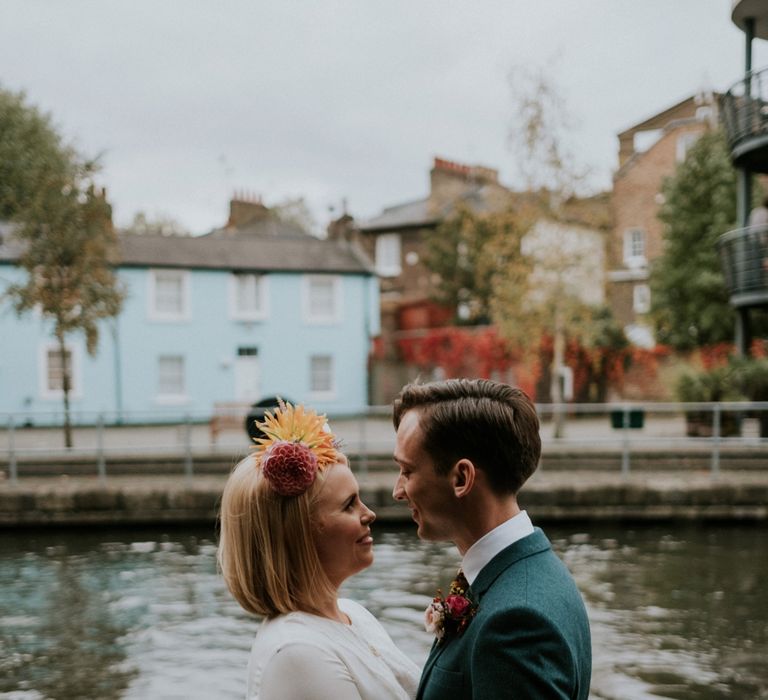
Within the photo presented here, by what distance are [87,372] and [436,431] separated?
85.1 feet

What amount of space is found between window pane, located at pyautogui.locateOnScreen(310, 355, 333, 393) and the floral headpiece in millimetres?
26976

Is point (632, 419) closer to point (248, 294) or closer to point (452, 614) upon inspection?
point (452, 614)

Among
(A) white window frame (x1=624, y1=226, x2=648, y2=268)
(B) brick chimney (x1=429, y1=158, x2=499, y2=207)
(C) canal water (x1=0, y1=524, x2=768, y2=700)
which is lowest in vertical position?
(C) canal water (x1=0, y1=524, x2=768, y2=700)

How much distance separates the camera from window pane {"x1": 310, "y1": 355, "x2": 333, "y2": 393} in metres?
29.2

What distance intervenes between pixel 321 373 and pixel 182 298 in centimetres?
564

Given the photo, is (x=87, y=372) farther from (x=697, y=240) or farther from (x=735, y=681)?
(x=735, y=681)

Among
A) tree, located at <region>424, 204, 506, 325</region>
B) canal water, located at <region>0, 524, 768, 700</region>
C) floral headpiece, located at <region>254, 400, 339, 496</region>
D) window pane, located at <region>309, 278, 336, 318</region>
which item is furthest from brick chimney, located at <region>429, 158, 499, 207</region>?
floral headpiece, located at <region>254, 400, 339, 496</region>

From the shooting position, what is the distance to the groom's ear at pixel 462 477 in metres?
1.72

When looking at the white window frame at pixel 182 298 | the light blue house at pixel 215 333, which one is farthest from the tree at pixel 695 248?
the white window frame at pixel 182 298

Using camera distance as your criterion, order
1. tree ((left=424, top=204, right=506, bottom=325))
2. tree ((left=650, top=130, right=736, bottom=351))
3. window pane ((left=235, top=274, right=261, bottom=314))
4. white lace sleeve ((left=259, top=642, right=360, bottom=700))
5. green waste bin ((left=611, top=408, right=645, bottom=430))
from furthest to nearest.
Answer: tree ((left=424, top=204, right=506, bottom=325)), window pane ((left=235, top=274, right=261, bottom=314)), tree ((left=650, top=130, right=736, bottom=351)), green waste bin ((left=611, top=408, right=645, bottom=430)), white lace sleeve ((left=259, top=642, right=360, bottom=700))

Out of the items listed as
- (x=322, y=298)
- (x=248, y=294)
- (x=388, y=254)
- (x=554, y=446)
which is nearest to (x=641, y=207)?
(x=388, y=254)

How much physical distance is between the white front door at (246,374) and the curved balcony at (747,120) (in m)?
17.6

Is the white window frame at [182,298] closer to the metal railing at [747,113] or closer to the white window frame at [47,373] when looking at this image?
the white window frame at [47,373]

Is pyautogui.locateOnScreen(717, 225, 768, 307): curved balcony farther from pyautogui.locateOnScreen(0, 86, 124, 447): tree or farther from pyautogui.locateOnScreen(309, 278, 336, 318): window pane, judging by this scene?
pyautogui.locateOnScreen(309, 278, 336, 318): window pane
